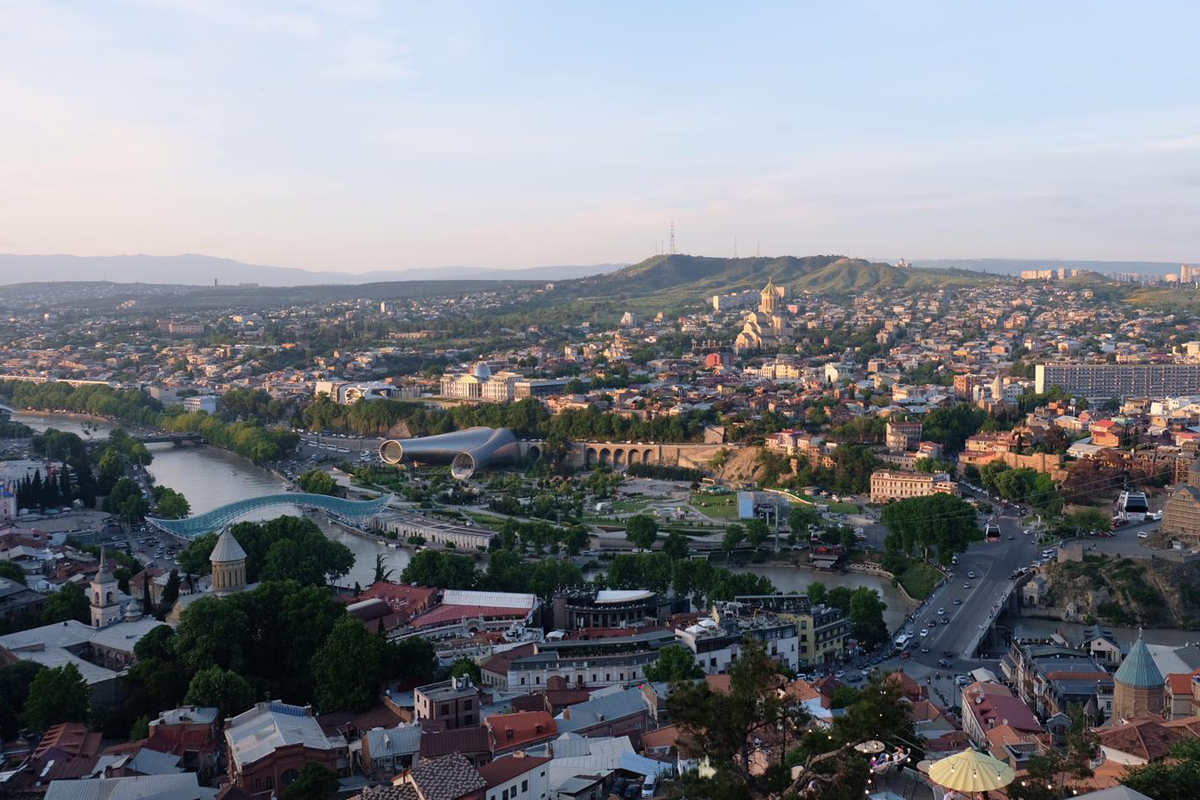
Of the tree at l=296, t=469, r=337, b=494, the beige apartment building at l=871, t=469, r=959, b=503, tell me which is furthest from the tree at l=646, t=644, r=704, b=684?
the tree at l=296, t=469, r=337, b=494

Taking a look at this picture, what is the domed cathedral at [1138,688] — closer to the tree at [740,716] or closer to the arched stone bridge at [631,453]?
the tree at [740,716]

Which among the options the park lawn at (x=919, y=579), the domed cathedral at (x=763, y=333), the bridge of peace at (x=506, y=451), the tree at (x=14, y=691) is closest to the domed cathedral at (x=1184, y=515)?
the park lawn at (x=919, y=579)

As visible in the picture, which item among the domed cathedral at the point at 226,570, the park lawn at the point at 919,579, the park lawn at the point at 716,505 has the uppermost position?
the domed cathedral at the point at 226,570

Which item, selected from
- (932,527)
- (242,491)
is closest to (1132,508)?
(932,527)

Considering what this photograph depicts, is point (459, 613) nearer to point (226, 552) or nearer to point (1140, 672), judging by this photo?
point (226, 552)

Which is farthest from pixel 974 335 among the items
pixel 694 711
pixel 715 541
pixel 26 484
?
pixel 694 711
